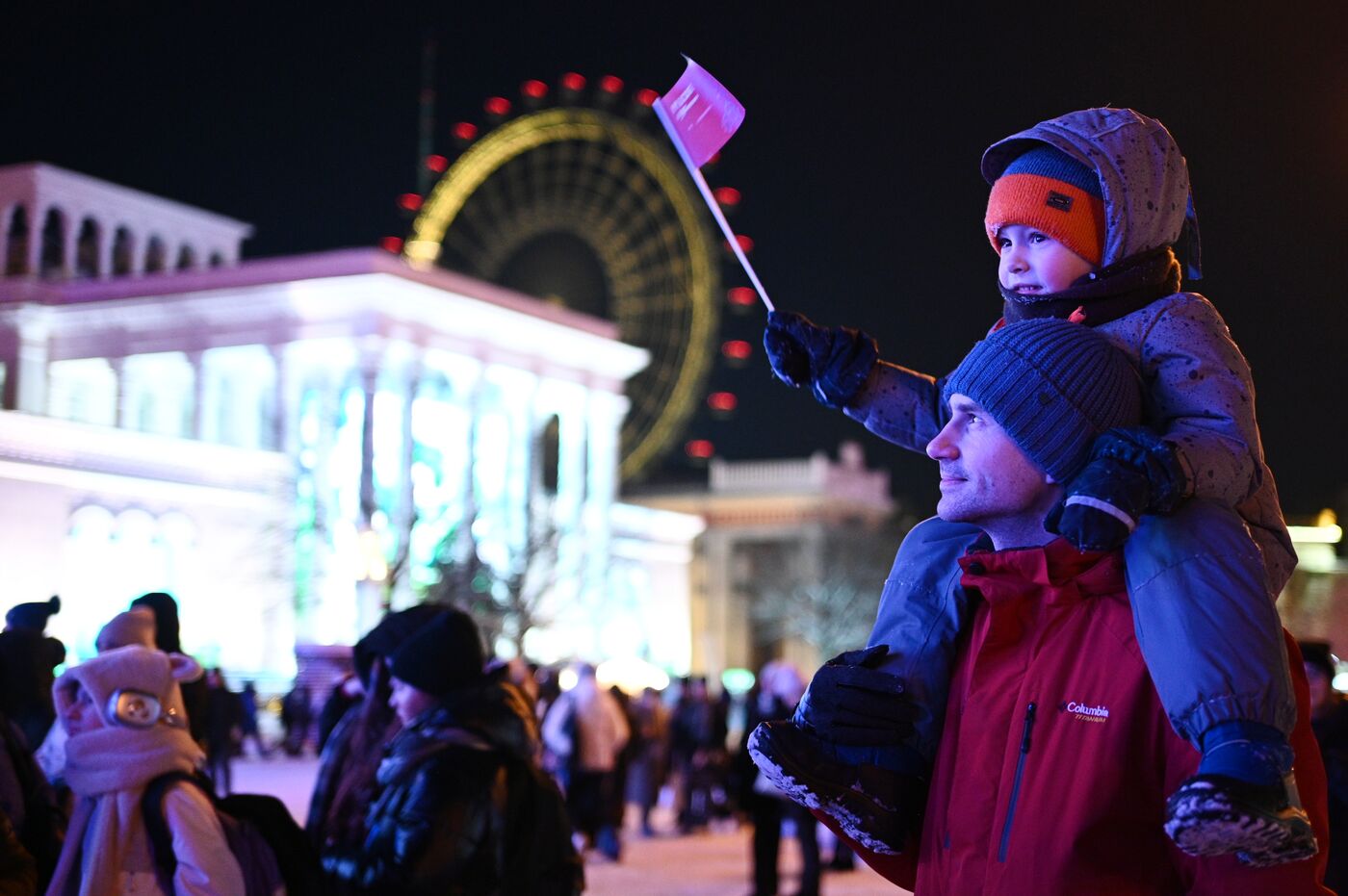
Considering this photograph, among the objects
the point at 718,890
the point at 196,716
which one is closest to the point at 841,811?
the point at 196,716

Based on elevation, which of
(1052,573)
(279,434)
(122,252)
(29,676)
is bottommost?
(29,676)

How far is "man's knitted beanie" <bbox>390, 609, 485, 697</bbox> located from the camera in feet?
19.1

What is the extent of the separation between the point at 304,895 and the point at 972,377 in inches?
128

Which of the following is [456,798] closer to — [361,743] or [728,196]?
[361,743]

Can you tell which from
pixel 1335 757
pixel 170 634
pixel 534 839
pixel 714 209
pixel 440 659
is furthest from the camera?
pixel 170 634

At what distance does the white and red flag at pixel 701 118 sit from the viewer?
134 inches

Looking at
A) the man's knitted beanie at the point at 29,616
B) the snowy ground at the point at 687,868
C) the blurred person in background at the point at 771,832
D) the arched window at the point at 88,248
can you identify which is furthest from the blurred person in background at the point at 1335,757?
the arched window at the point at 88,248

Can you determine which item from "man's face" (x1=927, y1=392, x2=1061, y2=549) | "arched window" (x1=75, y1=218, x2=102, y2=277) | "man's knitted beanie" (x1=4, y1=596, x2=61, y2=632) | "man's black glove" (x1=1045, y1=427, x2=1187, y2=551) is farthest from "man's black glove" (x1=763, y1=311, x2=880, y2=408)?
"arched window" (x1=75, y1=218, x2=102, y2=277)

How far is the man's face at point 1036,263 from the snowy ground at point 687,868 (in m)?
11.3

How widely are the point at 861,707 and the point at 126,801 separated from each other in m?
2.92

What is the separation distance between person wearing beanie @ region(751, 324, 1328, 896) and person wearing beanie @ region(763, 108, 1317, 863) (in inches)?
1.9

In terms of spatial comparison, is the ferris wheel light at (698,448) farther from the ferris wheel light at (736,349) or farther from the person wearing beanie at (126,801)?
the person wearing beanie at (126,801)

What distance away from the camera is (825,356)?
3.05 metres

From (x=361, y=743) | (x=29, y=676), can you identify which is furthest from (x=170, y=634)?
(x=361, y=743)
